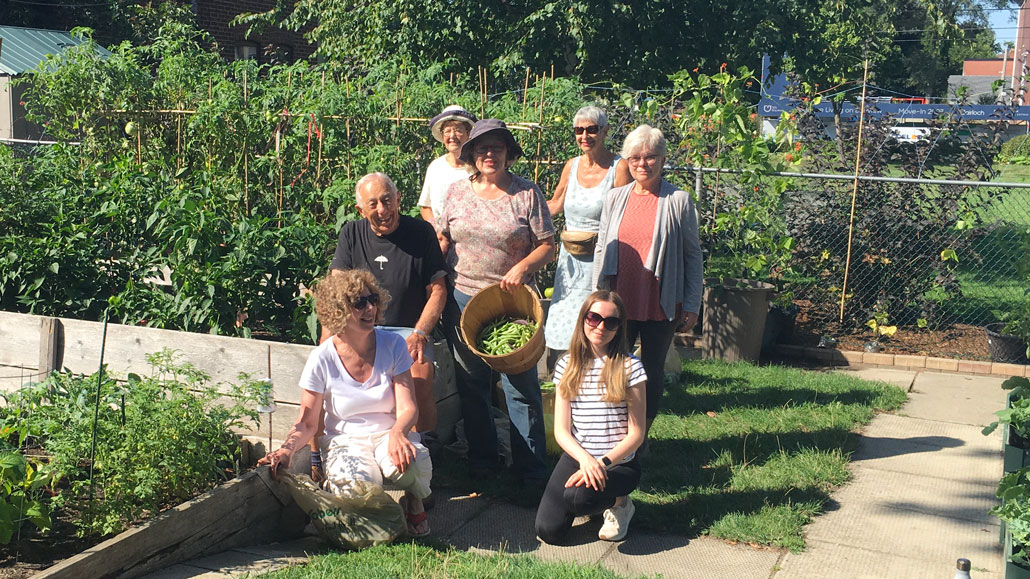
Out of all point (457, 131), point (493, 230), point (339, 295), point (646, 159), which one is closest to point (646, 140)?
point (646, 159)

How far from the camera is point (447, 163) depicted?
5.88 meters

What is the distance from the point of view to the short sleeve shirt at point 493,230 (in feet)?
16.5

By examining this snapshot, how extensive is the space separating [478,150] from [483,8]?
8631mm

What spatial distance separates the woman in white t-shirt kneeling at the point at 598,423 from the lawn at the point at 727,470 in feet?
0.86

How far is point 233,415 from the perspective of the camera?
455 centimetres

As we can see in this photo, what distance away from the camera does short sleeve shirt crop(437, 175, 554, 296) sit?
5039 millimetres

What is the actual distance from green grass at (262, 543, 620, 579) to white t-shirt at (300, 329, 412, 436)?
1.82 ft

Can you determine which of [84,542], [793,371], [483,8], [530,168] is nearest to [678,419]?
[793,371]

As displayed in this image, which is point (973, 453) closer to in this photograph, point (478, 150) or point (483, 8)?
point (478, 150)

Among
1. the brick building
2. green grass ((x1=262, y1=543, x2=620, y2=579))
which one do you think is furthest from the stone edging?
the brick building

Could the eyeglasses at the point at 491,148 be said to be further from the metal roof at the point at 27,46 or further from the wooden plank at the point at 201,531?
the metal roof at the point at 27,46

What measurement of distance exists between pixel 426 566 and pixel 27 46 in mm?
15587

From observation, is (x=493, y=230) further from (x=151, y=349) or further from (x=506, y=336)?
(x=151, y=349)

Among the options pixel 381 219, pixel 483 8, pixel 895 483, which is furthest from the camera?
pixel 483 8
